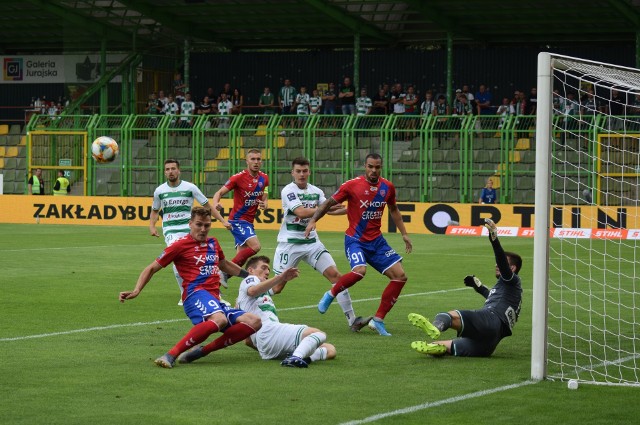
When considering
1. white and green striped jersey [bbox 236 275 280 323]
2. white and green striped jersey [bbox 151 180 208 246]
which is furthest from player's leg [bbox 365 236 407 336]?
white and green striped jersey [bbox 151 180 208 246]

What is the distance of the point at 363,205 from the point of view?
13.4 meters

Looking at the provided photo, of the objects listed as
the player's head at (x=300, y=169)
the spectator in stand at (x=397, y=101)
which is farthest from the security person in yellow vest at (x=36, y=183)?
the player's head at (x=300, y=169)

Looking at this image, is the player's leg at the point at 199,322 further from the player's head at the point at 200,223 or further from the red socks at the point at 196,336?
the player's head at the point at 200,223

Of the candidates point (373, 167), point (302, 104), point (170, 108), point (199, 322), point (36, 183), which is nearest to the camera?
point (199, 322)

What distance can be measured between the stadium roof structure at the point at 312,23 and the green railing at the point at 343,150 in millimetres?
4110

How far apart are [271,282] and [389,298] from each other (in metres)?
2.96

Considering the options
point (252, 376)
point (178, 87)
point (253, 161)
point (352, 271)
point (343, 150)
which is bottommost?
point (252, 376)

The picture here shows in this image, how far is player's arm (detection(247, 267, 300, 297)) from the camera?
1004 cm

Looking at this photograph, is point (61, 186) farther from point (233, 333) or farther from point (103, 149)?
point (233, 333)

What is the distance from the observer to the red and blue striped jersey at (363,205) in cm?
1341

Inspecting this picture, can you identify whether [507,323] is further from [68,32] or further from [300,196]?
[68,32]

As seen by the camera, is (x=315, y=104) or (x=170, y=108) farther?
(x=170, y=108)

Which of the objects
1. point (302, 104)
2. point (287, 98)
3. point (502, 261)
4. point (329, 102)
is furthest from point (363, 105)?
point (502, 261)

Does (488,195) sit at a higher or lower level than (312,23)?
lower
